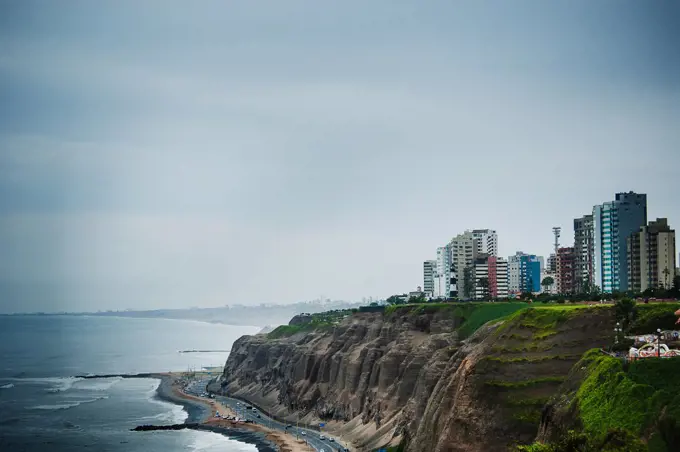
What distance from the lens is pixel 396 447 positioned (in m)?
89.8

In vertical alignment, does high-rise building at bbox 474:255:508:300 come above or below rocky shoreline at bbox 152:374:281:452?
above

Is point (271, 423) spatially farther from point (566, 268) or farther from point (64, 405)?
point (566, 268)

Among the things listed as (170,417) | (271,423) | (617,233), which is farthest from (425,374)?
(617,233)

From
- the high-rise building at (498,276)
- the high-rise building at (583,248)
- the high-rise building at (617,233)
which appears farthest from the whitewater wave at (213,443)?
the high-rise building at (583,248)

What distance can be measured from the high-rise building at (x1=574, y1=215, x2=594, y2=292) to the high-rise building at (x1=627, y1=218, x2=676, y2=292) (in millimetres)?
25829

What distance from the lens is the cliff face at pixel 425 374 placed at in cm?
6750

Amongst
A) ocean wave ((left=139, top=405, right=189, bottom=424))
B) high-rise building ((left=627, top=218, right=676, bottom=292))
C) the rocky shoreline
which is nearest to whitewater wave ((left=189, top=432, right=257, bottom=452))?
the rocky shoreline

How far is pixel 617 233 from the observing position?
149125 mm

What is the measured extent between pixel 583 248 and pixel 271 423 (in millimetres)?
88293

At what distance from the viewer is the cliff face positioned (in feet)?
221

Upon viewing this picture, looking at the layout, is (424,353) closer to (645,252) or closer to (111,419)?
(645,252)

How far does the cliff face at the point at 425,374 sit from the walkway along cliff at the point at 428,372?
0.40 ft

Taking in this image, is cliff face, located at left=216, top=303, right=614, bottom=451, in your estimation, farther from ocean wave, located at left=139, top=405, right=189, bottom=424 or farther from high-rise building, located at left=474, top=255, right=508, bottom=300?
high-rise building, located at left=474, top=255, right=508, bottom=300

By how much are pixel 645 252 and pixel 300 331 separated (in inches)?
3742
